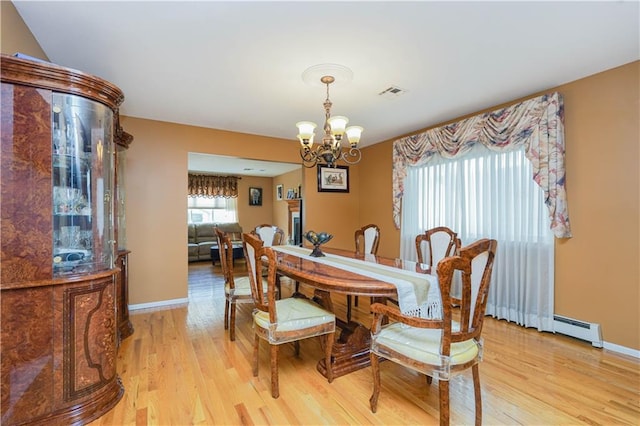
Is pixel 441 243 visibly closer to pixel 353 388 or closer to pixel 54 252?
pixel 353 388

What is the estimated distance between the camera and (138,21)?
1.86 meters

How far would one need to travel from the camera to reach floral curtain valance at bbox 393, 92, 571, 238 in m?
2.75

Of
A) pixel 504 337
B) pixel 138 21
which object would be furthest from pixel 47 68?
pixel 504 337

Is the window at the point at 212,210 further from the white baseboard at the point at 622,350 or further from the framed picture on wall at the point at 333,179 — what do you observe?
the white baseboard at the point at 622,350

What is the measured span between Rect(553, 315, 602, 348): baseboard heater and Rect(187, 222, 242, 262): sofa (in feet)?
20.6

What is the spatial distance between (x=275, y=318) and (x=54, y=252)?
1.28 meters

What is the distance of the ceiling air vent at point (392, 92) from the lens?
285cm

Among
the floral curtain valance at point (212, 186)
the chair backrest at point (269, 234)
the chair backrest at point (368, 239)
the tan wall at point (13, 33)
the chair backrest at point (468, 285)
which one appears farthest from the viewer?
the floral curtain valance at point (212, 186)

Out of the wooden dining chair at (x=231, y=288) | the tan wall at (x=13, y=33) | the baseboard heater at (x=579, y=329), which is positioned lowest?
the baseboard heater at (x=579, y=329)

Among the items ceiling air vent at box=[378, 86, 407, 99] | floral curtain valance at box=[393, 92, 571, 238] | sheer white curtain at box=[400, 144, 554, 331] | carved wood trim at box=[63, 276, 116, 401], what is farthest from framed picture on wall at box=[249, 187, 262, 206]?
carved wood trim at box=[63, 276, 116, 401]

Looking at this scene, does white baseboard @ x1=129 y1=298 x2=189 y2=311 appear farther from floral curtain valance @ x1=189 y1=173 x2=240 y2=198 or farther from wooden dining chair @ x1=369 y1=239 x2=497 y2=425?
floral curtain valance @ x1=189 y1=173 x2=240 y2=198

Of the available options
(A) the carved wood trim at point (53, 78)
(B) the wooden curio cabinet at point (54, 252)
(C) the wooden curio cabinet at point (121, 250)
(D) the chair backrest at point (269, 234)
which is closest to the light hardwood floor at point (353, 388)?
(C) the wooden curio cabinet at point (121, 250)

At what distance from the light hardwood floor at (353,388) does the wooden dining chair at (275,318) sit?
0.17 meters

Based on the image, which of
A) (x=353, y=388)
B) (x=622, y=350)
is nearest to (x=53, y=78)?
(x=353, y=388)
